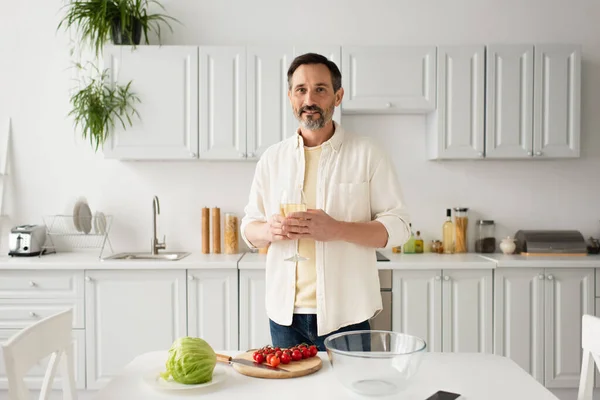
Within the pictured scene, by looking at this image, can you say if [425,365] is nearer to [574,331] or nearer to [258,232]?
[258,232]

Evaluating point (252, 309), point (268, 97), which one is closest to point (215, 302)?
point (252, 309)

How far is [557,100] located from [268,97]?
1767 millimetres

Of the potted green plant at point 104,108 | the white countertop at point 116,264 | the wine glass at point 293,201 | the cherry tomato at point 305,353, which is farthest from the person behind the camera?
the potted green plant at point 104,108

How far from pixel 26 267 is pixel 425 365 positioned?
2.61m

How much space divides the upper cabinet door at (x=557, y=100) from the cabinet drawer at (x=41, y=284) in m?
2.85

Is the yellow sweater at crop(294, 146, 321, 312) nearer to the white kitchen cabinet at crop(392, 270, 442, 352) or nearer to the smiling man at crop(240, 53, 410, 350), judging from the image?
the smiling man at crop(240, 53, 410, 350)

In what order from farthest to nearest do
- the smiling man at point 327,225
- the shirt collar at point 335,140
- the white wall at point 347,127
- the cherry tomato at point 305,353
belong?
the white wall at point 347,127
the shirt collar at point 335,140
the smiling man at point 327,225
the cherry tomato at point 305,353

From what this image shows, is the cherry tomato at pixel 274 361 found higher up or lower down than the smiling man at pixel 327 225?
lower down

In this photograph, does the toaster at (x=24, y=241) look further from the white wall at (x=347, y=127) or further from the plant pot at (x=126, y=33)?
the plant pot at (x=126, y=33)

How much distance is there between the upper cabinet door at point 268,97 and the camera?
12.1 ft

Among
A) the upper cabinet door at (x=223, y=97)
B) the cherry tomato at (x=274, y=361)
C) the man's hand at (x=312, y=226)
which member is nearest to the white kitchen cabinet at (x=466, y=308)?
the upper cabinet door at (x=223, y=97)

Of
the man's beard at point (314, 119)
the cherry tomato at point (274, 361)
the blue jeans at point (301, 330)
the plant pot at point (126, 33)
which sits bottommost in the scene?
the blue jeans at point (301, 330)

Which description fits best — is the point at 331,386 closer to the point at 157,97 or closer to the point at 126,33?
the point at 157,97

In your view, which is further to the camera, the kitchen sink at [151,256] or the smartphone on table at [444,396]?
the kitchen sink at [151,256]
